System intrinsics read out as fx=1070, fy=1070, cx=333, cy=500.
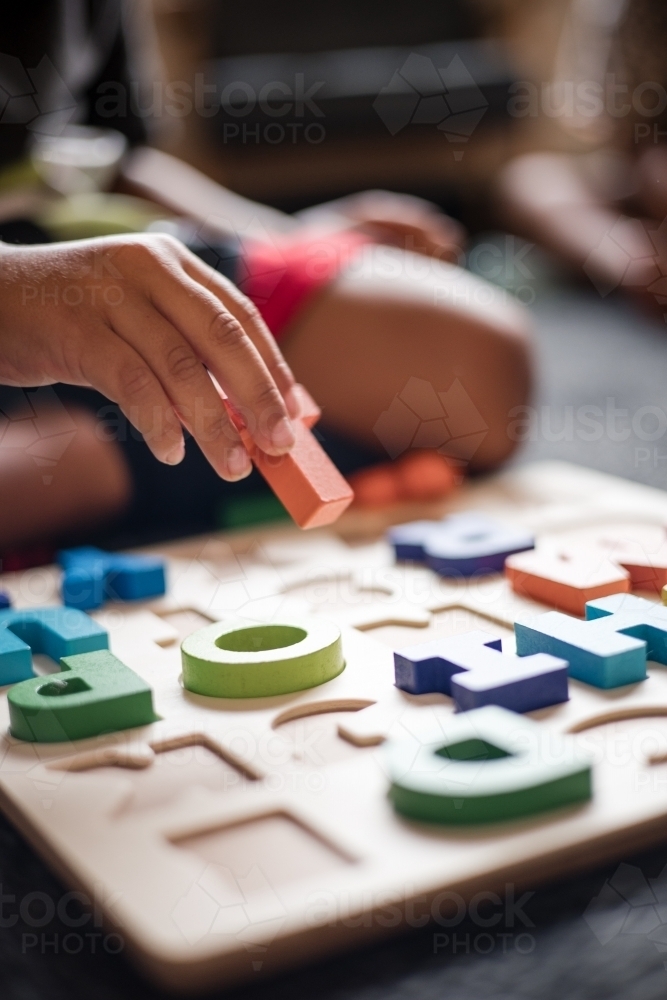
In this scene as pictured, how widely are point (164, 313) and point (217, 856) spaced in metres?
0.33

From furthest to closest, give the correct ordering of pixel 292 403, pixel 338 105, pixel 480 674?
pixel 338 105, pixel 292 403, pixel 480 674

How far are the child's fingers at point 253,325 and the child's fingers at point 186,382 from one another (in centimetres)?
6

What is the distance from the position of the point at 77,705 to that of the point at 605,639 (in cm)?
31

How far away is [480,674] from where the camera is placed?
598 millimetres

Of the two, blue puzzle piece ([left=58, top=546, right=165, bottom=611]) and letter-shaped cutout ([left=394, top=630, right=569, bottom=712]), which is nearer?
letter-shaped cutout ([left=394, top=630, right=569, bottom=712])

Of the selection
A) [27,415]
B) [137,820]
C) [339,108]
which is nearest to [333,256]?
[27,415]

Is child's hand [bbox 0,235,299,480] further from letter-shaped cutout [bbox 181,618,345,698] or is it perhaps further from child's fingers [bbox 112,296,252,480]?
letter-shaped cutout [bbox 181,618,345,698]

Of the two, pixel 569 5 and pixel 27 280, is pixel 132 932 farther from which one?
pixel 569 5

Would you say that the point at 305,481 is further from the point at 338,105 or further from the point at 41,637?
the point at 338,105

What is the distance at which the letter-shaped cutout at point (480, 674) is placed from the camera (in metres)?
0.59

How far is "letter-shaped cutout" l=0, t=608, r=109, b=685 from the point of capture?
2.23 ft

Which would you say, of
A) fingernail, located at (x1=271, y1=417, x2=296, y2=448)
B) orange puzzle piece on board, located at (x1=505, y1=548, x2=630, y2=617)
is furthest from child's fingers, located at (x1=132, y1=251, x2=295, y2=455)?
orange puzzle piece on board, located at (x1=505, y1=548, x2=630, y2=617)

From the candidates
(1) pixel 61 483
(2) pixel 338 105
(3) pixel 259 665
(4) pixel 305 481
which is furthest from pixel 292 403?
(2) pixel 338 105

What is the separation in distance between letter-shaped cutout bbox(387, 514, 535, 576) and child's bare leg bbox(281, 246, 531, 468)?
0.70ft
